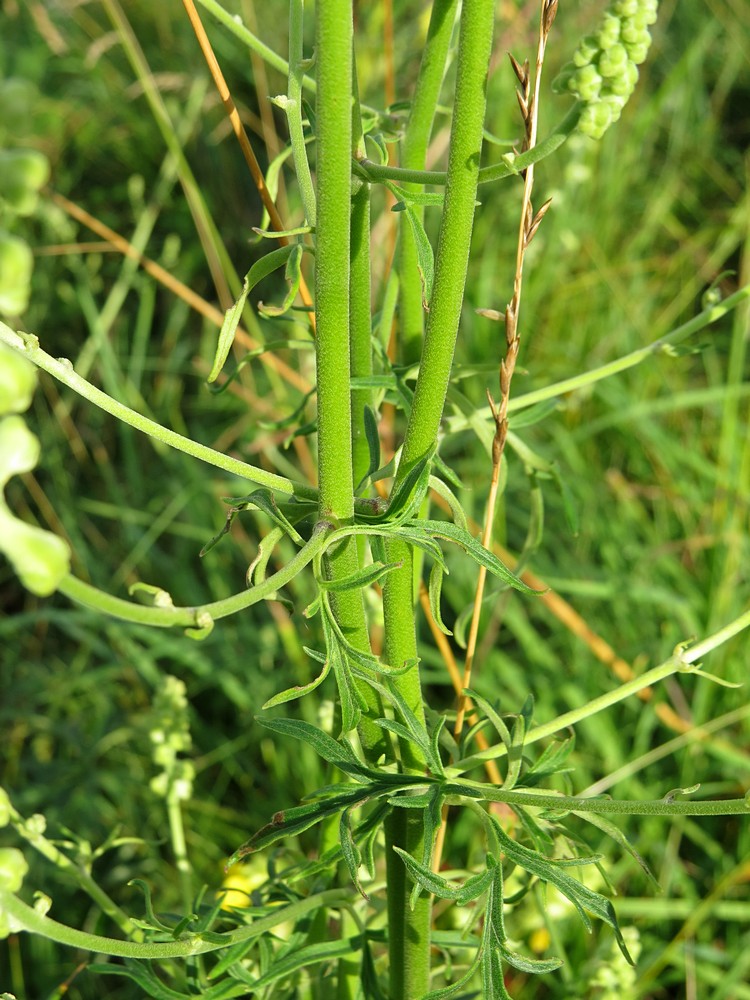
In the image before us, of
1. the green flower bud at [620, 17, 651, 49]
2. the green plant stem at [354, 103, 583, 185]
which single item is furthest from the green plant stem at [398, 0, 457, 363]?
the green flower bud at [620, 17, 651, 49]

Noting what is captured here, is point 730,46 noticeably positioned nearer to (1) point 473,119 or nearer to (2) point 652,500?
(2) point 652,500

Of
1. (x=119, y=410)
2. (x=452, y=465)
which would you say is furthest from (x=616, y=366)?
(x=452, y=465)

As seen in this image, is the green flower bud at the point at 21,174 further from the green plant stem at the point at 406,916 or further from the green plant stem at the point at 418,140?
the green plant stem at the point at 406,916

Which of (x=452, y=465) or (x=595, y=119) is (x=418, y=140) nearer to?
(x=595, y=119)

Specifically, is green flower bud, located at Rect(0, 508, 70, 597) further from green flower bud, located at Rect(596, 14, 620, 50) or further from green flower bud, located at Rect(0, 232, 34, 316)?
green flower bud, located at Rect(596, 14, 620, 50)

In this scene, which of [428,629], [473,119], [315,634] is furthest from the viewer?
[428,629]

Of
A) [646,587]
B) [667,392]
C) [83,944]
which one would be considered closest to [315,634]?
[646,587]
